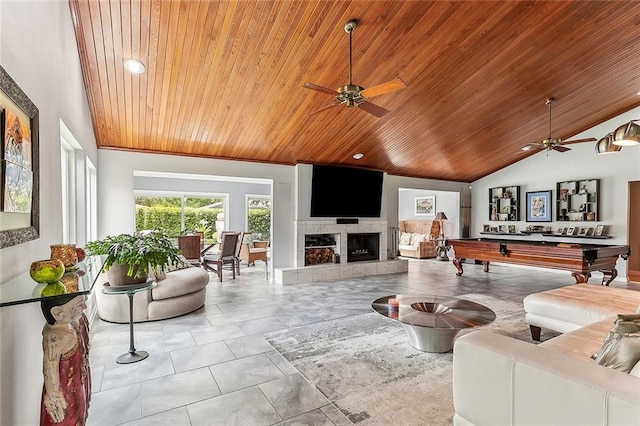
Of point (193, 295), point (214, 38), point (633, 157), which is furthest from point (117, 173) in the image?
point (633, 157)

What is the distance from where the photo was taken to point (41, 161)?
6.26 ft

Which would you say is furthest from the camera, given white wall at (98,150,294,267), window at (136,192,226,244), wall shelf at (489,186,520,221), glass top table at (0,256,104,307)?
window at (136,192,226,244)

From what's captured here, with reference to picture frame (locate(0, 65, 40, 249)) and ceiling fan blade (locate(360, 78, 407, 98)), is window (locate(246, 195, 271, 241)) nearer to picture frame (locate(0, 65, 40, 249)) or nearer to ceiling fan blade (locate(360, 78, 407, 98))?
ceiling fan blade (locate(360, 78, 407, 98))

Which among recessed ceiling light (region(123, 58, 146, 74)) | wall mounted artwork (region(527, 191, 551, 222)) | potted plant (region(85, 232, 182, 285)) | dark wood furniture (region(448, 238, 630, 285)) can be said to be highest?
recessed ceiling light (region(123, 58, 146, 74))

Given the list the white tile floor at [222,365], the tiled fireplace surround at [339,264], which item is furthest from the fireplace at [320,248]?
the white tile floor at [222,365]

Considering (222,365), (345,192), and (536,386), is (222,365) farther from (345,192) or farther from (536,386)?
(345,192)

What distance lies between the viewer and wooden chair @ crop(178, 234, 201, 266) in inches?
246

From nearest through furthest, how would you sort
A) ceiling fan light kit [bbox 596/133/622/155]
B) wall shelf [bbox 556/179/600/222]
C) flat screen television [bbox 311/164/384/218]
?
ceiling fan light kit [bbox 596/133/622/155], flat screen television [bbox 311/164/384/218], wall shelf [bbox 556/179/600/222]

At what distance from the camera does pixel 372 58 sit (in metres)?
3.79

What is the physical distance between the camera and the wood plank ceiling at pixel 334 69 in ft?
10.3

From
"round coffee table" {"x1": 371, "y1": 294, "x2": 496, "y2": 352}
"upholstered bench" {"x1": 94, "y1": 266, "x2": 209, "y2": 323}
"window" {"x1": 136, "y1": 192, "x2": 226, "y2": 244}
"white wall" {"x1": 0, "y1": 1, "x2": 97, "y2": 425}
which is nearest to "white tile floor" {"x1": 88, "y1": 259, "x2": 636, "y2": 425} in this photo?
"upholstered bench" {"x1": 94, "y1": 266, "x2": 209, "y2": 323}

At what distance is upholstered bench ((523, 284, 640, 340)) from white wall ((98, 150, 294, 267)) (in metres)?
4.48

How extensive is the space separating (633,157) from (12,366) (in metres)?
9.52

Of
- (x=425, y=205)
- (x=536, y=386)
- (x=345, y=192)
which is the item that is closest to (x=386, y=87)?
(x=536, y=386)
